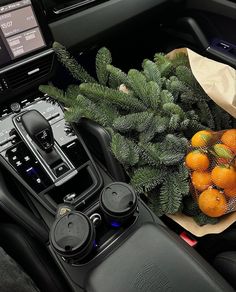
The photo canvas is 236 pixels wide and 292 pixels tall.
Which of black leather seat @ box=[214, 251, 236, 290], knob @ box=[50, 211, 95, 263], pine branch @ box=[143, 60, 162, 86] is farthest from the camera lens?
pine branch @ box=[143, 60, 162, 86]

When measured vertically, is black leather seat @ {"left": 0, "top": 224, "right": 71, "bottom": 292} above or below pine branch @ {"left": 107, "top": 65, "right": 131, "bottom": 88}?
below

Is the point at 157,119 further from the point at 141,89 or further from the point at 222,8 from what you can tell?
the point at 222,8

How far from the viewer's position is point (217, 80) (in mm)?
896

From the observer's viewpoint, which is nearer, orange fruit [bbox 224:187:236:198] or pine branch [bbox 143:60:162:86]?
orange fruit [bbox 224:187:236:198]

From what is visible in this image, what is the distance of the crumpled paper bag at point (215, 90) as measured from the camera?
2.79ft

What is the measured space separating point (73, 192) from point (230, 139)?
43 cm

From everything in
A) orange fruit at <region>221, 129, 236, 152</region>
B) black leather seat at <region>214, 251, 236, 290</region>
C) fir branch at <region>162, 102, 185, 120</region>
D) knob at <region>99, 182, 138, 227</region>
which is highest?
fir branch at <region>162, 102, 185, 120</region>

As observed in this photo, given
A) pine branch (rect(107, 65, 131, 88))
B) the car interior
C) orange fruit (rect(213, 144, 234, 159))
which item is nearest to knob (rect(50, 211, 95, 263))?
the car interior

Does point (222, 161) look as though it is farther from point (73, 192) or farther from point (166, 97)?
point (73, 192)

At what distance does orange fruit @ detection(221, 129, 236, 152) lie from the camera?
0.88 meters

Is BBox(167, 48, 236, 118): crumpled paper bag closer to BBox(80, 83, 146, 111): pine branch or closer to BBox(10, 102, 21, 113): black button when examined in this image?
BBox(80, 83, 146, 111): pine branch

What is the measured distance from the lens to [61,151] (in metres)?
0.94

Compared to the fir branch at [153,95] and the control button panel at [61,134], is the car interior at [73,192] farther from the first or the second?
the fir branch at [153,95]

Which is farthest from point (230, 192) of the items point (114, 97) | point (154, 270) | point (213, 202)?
point (114, 97)
